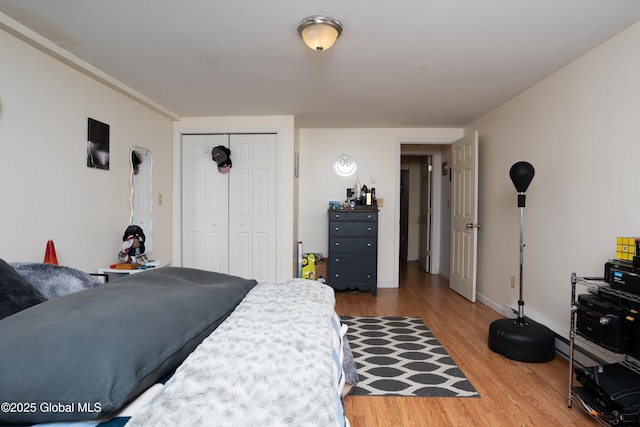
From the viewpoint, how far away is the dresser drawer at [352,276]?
4.55 m

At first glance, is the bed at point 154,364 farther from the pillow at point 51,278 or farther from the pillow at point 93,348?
the pillow at point 51,278

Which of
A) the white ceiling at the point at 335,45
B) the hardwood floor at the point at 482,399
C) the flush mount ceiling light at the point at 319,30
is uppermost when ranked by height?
the white ceiling at the point at 335,45

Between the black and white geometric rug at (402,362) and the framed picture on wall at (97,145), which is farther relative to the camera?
the framed picture on wall at (97,145)

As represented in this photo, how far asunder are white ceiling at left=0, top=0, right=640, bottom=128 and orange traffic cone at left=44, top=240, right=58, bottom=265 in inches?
56.2

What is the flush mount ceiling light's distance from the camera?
2.08m

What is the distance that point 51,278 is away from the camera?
184 cm

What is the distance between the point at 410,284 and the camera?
529 centimetres

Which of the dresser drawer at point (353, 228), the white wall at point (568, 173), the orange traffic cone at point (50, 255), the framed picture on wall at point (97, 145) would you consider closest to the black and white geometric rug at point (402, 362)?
the white wall at point (568, 173)

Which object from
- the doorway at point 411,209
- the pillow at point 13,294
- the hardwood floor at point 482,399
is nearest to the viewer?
the pillow at point 13,294

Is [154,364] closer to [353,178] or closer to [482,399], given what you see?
[482,399]

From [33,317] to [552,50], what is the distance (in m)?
3.21

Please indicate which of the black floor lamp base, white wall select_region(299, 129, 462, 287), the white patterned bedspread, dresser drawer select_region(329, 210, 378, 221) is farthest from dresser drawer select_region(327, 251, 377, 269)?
the white patterned bedspread

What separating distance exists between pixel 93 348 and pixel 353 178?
445cm

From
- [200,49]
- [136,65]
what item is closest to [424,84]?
[200,49]
